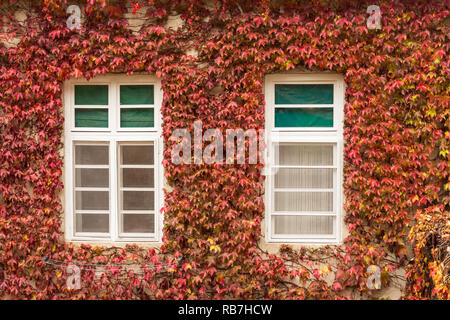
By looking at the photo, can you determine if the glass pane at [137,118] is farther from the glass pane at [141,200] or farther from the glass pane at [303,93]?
the glass pane at [303,93]

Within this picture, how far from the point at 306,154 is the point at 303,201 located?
1.78ft

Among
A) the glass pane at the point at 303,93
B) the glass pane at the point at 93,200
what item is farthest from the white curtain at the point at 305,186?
the glass pane at the point at 93,200

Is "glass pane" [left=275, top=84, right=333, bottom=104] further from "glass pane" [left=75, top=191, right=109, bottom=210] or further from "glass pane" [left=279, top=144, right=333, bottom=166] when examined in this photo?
"glass pane" [left=75, top=191, right=109, bottom=210]

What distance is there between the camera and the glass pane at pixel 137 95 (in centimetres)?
485

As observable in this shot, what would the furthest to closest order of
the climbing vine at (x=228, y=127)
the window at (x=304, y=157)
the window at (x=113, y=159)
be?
the window at (x=113, y=159), the window at (x=304, y=157), the climbing vine at (x=228, y=127)

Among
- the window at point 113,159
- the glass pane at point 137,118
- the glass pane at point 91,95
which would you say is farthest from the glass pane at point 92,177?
the glass pane at point 91,95

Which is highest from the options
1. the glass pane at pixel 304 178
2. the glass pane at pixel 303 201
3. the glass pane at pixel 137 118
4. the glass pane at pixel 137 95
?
the glass pane at pixel 137 95

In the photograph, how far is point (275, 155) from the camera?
481 cm

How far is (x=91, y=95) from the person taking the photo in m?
4.89

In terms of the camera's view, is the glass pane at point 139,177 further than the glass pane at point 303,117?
Yes

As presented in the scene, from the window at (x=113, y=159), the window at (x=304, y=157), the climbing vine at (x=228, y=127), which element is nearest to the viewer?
the climbing vine at (x=228, y=127)

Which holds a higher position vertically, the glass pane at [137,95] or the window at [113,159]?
the glass pane at [137,95]

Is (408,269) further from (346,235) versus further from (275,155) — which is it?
(275,155)

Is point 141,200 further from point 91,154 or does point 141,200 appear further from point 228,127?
point 228,127
